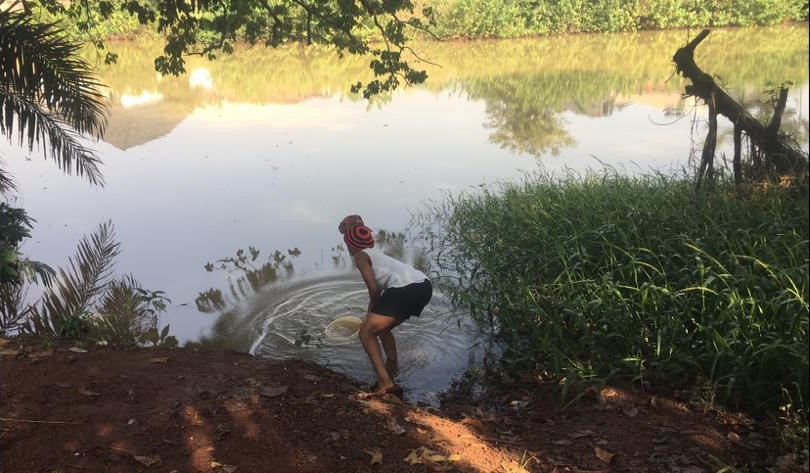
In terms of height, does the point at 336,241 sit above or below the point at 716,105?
below

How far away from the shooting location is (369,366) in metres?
5.03

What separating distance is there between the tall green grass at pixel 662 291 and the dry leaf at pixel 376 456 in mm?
1367

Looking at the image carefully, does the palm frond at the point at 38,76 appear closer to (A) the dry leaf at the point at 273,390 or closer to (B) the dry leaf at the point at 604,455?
(A) the dry leaf at the point at 273,390

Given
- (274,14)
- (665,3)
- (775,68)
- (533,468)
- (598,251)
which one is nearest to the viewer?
A: (533,468)

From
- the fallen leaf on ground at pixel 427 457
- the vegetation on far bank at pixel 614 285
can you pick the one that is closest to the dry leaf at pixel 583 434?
the vegetation on far bank at pixel 614 285

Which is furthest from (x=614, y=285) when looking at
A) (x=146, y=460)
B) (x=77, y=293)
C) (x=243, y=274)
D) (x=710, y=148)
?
(x=77, y=293)

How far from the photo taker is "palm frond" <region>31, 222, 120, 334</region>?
509cm

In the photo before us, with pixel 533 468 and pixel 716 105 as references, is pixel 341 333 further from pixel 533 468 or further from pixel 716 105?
pixel 716 105

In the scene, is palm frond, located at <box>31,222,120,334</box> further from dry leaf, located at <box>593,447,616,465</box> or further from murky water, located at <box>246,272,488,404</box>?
dry leaf, located at <box>593,447,616,465</box>

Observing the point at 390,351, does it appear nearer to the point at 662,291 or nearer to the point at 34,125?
the point at 662,291

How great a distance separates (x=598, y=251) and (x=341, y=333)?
237 centimetres

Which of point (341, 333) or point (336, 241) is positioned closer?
point (341, 333)

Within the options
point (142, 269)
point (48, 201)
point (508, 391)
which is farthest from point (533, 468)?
point (48, 201)

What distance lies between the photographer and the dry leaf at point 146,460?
113 inches
